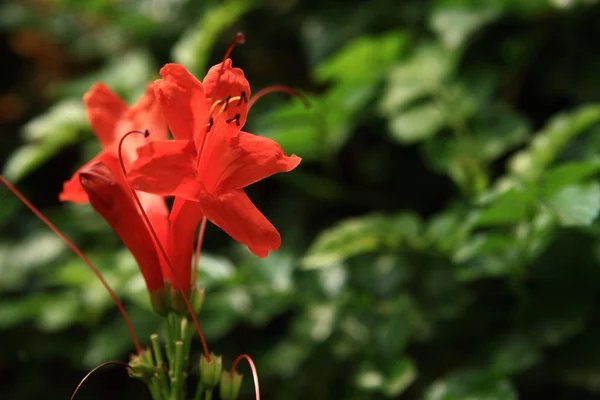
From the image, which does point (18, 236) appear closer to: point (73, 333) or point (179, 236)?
point (73, 333)

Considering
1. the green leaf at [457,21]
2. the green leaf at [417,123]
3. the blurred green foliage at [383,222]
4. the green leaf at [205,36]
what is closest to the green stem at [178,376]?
the blurred green foliage at [383,222]

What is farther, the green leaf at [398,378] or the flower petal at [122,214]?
the green leaf at [398,378]

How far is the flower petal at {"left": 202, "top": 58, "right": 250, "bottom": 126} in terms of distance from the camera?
33.8 inches

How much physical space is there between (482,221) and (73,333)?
3.89ft

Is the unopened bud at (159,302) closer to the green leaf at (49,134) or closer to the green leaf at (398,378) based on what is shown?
the green leaf at (398,378)

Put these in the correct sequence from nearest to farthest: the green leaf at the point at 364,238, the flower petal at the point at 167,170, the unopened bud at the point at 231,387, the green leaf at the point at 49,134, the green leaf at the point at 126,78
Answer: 1. the flower petal at the point at 167,170
2. the unopened bud at the point at 231,387
3. the green leaf at the point at 364,238
4. the green leaf at the point at 49,134
5. the green leaf at the point at 126,78

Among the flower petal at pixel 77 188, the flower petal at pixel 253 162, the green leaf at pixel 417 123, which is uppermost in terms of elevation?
the green leaf at pixel 417 123

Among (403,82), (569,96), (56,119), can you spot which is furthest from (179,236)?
(569,96)

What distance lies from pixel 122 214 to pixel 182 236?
0.25 feet

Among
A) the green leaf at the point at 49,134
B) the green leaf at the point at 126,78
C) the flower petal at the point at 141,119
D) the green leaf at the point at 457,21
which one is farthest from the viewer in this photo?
the green leaf at the point at 126,78

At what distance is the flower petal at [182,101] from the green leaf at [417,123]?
0.70m

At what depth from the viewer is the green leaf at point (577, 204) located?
40.8 inches

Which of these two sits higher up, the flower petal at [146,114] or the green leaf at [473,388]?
the flower petal at [146,114]

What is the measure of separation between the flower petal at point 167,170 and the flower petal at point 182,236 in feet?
0.27
